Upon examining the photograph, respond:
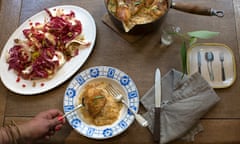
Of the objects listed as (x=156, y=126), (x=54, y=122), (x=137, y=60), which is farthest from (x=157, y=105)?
(x=54, y=122)

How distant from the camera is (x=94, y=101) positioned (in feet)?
3.72

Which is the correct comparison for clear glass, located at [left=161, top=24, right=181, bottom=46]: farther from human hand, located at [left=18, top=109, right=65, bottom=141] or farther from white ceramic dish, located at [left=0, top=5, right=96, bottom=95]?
human hand, located at [left=18, top=109, right=65, bottom=141]

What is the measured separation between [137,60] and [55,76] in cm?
28

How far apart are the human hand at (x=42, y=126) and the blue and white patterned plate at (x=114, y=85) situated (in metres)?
0.04

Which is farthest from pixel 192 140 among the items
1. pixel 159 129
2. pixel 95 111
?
pixel 95 111

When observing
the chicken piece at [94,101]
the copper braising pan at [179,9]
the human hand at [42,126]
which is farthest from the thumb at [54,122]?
the copper braising pan at [179,9]

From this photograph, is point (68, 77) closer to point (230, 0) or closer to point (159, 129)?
point (159, 129)

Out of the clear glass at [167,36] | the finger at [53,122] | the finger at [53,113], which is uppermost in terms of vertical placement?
the clear glass at [167,36]

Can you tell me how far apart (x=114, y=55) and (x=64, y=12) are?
25 cm

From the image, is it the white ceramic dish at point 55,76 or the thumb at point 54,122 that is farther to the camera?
the white ceramic dish at point 55,76

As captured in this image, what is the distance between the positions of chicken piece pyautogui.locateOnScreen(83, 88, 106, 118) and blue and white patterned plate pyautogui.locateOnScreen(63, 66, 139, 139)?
4 centimetres

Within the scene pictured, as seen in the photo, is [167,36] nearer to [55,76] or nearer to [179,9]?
[179,9]

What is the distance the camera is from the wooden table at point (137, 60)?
1.12m

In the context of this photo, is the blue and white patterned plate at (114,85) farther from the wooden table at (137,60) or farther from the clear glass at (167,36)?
the clear glass at (167,36)
